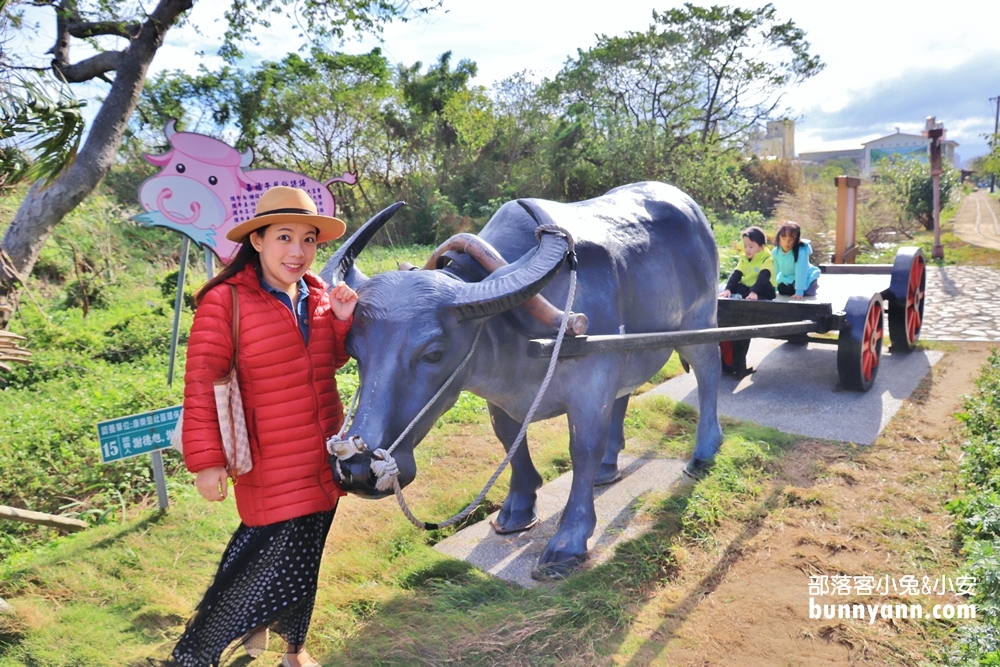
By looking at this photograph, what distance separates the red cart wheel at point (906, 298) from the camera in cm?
577

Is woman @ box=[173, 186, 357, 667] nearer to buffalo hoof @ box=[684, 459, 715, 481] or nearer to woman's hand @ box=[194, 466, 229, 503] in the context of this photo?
woman's hand @ box=[194, 466, 229, 503]

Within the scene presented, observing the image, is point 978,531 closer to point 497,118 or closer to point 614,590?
point 614,590

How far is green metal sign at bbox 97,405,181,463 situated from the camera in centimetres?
302

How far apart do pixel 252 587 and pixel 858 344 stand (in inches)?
179

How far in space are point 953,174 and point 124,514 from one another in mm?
25068

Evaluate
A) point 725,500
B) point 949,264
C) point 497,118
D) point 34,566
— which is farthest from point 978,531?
point 497,118

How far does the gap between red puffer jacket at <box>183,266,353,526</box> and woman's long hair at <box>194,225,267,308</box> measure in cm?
2

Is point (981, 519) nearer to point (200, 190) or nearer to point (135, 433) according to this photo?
point (135, 433)

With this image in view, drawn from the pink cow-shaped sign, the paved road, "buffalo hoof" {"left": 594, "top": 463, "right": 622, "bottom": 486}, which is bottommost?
"buffalo hoof" {"left": 594, "top": 463, "right": 622, "bottom": 486}

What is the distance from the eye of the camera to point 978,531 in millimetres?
2934

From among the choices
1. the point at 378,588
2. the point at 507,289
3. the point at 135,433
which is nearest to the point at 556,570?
the point at 378,588

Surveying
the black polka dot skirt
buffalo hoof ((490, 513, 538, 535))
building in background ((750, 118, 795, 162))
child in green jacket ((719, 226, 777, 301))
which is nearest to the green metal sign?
the black polka dot skirt

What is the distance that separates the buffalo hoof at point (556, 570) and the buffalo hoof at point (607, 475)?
99 cm

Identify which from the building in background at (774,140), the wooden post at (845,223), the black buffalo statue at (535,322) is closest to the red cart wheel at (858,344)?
the black buffalo statue at (535,322)
